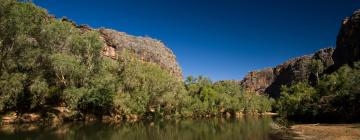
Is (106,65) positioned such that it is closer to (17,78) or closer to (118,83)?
(118,83)

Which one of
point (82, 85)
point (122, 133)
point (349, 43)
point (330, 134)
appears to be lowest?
A: point (122, 133)

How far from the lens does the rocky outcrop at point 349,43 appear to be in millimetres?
123812

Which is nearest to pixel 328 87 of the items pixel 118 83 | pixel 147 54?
pixel 118 83

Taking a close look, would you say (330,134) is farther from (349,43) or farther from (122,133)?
(349,43)

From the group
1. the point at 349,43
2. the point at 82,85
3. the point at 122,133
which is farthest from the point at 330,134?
the point at 349,43

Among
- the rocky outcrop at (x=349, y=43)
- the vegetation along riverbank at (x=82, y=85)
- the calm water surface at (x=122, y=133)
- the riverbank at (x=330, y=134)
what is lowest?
the calm water surface at (x=122, y=133)

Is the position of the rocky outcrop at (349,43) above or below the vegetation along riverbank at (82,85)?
above

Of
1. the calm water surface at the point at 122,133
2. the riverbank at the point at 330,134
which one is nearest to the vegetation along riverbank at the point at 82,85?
the riverbank at the point at 330,134

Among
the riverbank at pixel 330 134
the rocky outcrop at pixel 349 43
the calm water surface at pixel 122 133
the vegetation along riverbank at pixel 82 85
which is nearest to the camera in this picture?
the riverbank at pixel 330 134

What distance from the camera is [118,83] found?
74.4 meters

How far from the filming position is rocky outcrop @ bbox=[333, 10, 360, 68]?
12381cm

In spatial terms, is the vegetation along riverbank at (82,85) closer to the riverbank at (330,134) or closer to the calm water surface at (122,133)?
the riverbank at (330,134)

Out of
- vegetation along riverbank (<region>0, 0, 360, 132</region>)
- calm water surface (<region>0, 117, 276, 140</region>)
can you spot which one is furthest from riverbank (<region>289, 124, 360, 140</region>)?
vegetation along riverbank (<region>0, 0, 360, 132</region>)

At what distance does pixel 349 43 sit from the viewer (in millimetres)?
133250
